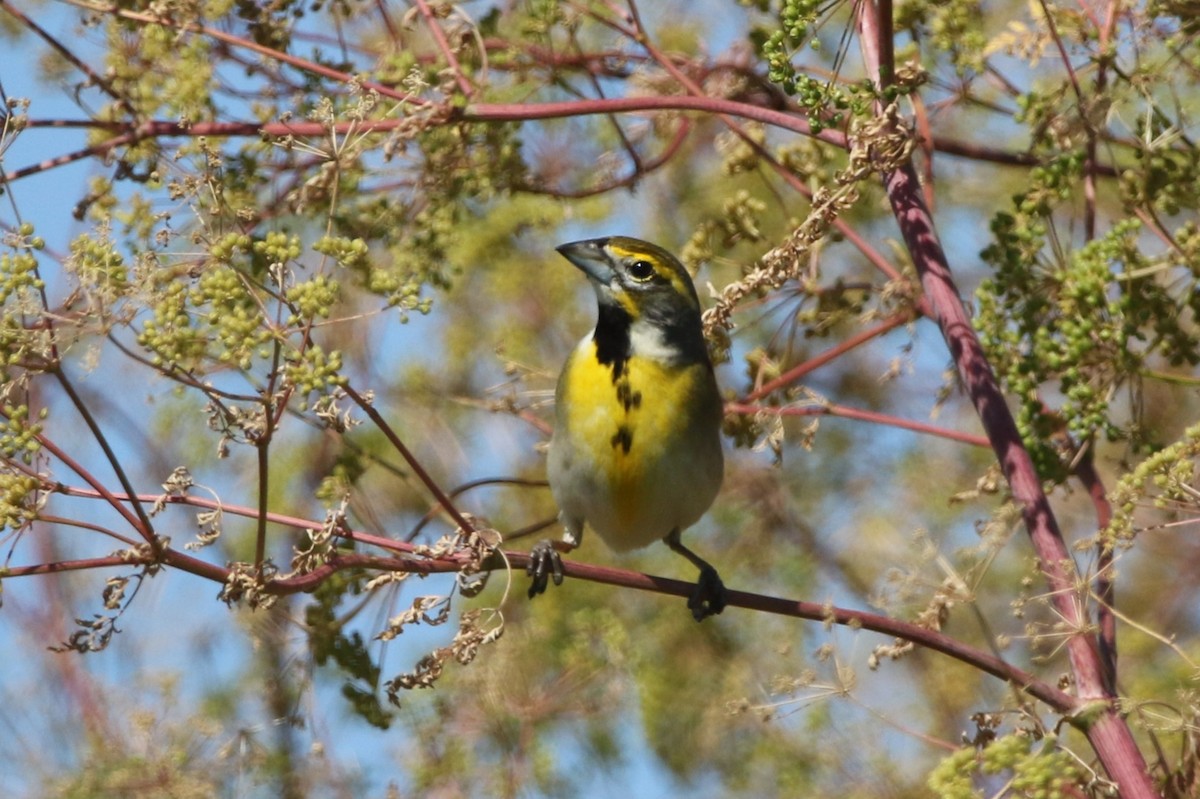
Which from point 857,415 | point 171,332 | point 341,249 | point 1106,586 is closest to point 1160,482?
point 1106,586

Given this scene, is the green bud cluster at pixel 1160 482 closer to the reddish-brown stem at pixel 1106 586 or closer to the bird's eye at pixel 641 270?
the reddish-brown stem at pixel 1106 586

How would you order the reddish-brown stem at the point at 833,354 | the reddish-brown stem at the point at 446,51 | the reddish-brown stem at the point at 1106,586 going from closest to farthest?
the reddish-brown stem at the point at 1106,586
the reddish-brown stem at the point at 446,51
the reddish-brown stem at the point at 833,354

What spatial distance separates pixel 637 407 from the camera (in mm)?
4574

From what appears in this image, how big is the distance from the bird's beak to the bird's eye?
6cm

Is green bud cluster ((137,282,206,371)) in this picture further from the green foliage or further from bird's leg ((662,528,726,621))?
bird's leg ((662,528,726,621))

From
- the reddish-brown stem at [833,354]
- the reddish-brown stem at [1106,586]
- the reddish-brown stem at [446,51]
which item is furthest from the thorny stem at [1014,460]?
the reddish-brown stem at [446,51]

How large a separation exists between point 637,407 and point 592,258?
48 cm

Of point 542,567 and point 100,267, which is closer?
point 100,267

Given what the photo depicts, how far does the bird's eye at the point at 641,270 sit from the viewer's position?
15.3 feet

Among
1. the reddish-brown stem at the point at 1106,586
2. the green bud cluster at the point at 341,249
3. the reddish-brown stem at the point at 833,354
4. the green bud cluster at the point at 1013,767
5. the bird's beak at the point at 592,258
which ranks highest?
the bird's beak at the point at 592,258

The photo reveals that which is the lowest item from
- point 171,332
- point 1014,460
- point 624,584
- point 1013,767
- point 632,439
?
point 1013,767

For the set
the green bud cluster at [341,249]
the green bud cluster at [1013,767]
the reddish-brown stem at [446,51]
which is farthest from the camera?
the reddish-brown stem at [446,51]

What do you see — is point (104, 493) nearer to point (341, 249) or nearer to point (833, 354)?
point (341, 249)

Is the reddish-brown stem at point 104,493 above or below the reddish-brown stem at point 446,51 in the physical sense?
below
